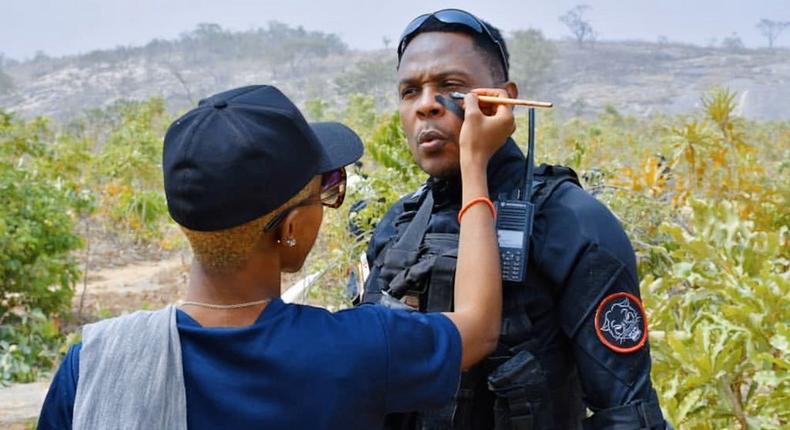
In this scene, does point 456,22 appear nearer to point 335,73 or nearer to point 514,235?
point 514,235

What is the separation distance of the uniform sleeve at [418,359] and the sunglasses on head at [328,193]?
200mm

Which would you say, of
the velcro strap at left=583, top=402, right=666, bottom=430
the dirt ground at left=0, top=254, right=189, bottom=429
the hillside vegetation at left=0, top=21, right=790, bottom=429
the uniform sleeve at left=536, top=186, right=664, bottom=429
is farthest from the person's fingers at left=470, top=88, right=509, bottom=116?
the dirt ground at left=0, top=254, right=189, bottom=429

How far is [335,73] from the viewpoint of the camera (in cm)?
5900

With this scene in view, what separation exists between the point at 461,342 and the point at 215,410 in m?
0.39

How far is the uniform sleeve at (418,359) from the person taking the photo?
4.34 feet

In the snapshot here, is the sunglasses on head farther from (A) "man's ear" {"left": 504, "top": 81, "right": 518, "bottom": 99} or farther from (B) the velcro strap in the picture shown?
(B) the velcro strap

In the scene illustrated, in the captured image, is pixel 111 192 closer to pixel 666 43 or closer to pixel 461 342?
pixel 461 342

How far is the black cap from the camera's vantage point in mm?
1283

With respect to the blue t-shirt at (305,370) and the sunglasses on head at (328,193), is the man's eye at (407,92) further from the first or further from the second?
the blue t-shirt at (305,370)

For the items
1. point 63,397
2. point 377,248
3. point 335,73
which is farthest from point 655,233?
point 335,73

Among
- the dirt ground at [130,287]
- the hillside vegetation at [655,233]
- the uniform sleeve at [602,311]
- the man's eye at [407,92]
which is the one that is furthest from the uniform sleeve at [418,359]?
the dirt ground at [130,287]

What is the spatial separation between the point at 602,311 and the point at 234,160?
A: 27.2 inches

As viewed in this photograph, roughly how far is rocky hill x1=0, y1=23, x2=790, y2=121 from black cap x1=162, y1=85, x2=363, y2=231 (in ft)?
125

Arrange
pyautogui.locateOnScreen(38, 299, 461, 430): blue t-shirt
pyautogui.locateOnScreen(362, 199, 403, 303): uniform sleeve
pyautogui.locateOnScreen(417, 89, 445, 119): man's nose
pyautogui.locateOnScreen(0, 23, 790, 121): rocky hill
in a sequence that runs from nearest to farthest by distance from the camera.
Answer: pyautogui.locateOnScreen(38, 299, 461, 430): blue t-shirt → pyautogui.locateOnScreen(417, 89, 445, 119): man's nose → pyautogui.locateOnScreen(362, 199, 403, 303): uniform sleeve → pyautogui.locateOnScreen(0, 23, 790, 121): rocky hill
